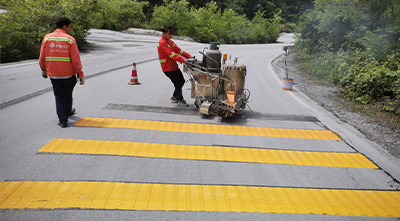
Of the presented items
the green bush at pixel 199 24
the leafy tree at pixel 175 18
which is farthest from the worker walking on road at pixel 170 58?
the leafy tree at pixel 175 18

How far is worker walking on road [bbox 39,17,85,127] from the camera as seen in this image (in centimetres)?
515

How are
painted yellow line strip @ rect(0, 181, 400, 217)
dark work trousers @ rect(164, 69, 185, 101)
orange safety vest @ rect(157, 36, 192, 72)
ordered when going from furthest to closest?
dark work trousers @ rect(164, 69, 185, 101)
orange safety vest @ rect(157, 36, 192, 72)
painted yellow line strip @ rect(0, 181, 400, 217)

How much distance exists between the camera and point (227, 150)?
4828mm

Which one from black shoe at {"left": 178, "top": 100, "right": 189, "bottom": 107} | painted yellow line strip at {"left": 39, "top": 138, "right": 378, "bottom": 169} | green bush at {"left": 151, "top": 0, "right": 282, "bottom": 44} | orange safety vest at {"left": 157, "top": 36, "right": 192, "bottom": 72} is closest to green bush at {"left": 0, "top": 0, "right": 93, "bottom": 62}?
orange safety vest at {"left": 157, "top": 36, "right": 192, "bottom": 72}

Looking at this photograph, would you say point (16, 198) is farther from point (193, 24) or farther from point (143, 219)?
point (193, 24)

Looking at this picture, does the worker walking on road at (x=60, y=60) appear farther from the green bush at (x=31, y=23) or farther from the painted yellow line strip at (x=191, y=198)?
the green bush at (x=31, y=23)

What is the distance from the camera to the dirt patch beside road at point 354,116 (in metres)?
5.72

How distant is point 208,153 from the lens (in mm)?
4660

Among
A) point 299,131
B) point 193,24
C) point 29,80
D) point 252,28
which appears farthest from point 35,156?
point 252,28

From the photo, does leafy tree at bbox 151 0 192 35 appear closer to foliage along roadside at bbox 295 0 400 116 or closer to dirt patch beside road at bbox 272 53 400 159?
foliage along roadside at bbox 295 0 400 116

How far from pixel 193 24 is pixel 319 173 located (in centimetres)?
3400

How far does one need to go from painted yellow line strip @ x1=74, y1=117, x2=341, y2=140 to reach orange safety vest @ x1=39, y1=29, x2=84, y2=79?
3.26 feet

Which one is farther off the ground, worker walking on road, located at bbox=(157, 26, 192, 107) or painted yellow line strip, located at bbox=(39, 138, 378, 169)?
worker walking on road, located at bbox=(157, 26, 192, 107)

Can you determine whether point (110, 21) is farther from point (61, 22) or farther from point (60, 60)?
point (60, 60)
